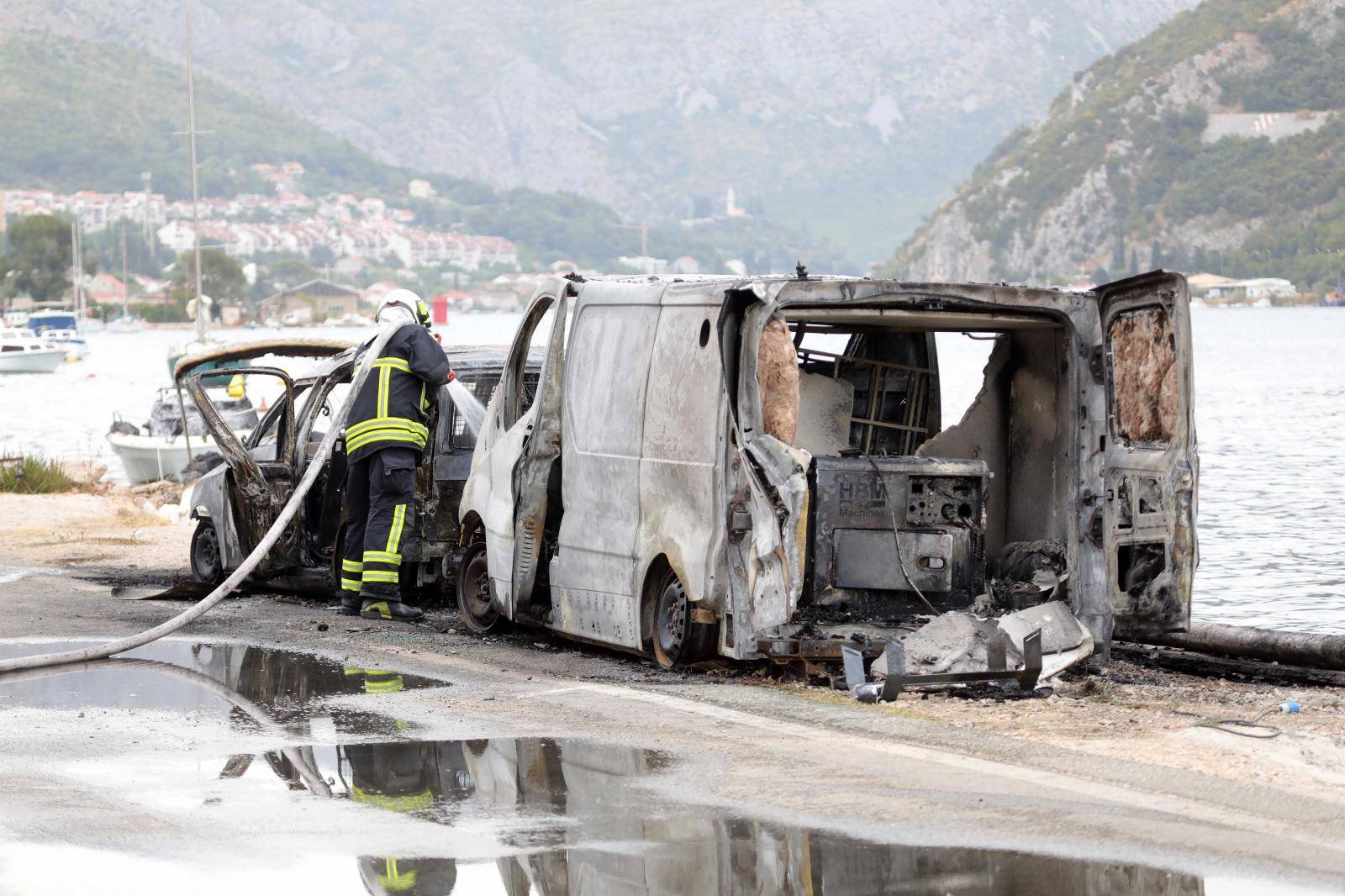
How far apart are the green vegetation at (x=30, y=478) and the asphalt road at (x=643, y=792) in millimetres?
15736

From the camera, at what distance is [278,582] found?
1282 cm

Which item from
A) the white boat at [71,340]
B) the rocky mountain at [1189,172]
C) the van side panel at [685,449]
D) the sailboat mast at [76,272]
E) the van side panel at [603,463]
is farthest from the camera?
the sailboat mast at [76,272]

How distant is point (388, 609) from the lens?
11.5 metres

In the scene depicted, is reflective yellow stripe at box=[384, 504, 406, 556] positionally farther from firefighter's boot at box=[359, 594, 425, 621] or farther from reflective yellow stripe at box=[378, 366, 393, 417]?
reflective yellow stripe at box=[378, 366, 393, 417]

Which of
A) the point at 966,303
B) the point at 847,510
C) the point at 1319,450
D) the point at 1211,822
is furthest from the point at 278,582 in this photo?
the point at 1319,450

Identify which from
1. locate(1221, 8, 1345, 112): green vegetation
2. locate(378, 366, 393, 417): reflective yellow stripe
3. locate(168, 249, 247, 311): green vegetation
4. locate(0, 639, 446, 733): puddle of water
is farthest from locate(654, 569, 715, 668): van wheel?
locate(1221, 8, 1345, 112): green vegetation

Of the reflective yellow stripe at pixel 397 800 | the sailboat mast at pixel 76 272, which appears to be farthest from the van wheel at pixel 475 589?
the sailboat mast at pixel 76 272

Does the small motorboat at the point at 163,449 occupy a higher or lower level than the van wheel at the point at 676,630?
higher

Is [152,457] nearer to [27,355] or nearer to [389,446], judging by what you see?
[389,446]

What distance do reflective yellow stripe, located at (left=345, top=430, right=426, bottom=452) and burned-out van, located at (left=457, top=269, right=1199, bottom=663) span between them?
699mm

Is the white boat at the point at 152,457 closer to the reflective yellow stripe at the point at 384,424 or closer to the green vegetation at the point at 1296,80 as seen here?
the reflective yellow stripe at the point at 384,424

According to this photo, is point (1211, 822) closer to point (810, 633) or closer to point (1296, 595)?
point (810, 633)

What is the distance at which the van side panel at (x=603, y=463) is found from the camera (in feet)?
30.5

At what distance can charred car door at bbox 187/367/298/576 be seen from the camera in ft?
40.7
